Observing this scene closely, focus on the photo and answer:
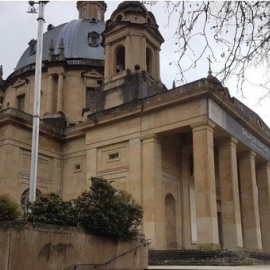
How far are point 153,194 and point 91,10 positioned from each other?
3204cm

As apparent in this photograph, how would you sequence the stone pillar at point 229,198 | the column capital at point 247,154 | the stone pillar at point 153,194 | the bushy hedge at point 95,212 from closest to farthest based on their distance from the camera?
the bushy hedge at point 95,212
the stone pillar at point 153,194
the stone pillar at point 229,198
the column capital at point 247,154

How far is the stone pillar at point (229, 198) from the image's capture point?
2317 centimetres

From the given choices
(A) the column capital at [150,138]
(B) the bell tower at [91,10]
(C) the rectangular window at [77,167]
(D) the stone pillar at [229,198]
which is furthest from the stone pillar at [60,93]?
(D) the stone pillar at [229,198]

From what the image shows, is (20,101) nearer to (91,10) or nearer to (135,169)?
(91,10)

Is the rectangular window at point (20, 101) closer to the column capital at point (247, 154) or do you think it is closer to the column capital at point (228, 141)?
the column capital at point (228, 141)

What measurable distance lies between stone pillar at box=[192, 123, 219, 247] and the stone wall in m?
6.91

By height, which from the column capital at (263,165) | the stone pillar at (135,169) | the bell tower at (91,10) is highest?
the bell tower at (91,10)

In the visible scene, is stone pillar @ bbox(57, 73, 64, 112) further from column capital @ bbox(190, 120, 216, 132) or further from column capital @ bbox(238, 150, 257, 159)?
column capital @ bbox(190, 120, 216, 132)

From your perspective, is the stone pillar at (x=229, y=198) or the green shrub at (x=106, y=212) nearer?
the green shrub at (x=106, y=212)

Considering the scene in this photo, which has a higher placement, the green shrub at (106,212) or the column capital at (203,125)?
the column capital at (203,125)

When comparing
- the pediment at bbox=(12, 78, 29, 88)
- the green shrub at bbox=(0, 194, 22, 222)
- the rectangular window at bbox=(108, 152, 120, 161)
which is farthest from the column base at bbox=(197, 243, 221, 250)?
the pediment at bbox=(12, 78, 29, 88)

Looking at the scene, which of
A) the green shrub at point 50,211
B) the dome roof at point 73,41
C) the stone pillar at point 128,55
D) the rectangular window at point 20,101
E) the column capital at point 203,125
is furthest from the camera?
the dome roof at point 73,41

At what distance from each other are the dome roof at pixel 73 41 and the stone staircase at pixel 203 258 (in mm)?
23463

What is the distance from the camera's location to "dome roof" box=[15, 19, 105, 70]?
39.8m
